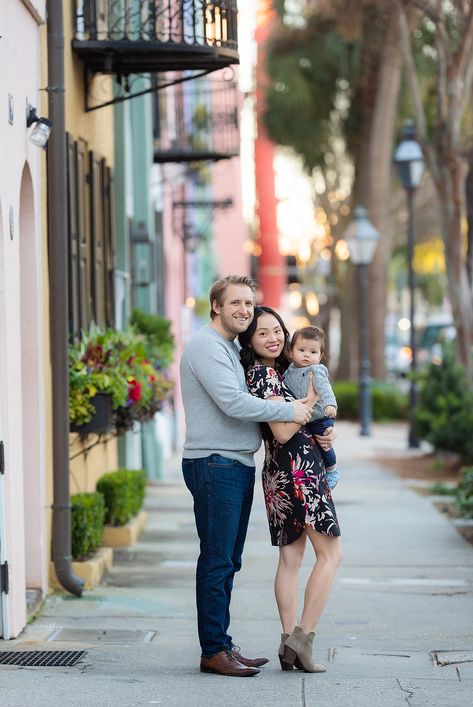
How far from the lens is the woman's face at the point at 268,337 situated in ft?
23.1

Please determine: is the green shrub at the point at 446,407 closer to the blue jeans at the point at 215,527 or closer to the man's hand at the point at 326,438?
the man's hand at the point at 326,438

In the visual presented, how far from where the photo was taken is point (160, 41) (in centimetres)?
1069

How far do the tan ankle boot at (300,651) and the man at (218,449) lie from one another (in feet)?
0.65

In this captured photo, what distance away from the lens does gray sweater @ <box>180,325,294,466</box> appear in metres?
6.82

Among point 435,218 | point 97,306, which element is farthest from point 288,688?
point 435,218

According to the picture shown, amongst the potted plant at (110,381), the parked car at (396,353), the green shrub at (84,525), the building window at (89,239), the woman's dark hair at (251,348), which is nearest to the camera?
the woman's dark hair at (251,348)

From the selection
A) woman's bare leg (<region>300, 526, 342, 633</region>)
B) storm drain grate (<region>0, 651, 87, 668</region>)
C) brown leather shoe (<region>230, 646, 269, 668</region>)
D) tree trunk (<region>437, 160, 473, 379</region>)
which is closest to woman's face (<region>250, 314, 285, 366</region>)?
woman's bare leg (<region>300, 526, 342, 633</region>)

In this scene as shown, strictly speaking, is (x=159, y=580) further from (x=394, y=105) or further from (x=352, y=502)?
(x=394, y=105)

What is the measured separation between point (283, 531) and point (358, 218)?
1933 centimetres

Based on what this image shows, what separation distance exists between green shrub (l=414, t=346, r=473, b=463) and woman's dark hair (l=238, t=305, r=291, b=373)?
407 inches

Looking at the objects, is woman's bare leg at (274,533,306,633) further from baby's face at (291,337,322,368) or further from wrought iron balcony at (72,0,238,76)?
→ wrought iron balcony at (72,0,238,76)

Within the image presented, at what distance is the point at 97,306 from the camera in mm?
11906

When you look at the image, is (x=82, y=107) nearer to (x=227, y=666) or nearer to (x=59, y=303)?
(x=59, y=303)

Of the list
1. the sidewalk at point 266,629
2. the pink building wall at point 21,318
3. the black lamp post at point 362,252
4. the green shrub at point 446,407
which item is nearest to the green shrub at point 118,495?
the sidewalk at point 266,629
